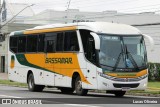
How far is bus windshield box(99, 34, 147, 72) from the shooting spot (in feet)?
75.7

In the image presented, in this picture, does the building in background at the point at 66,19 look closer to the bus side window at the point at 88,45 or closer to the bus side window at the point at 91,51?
the bus side window at the point at 88,45

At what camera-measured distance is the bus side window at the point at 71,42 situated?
24.8 metres

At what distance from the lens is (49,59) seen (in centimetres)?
2734

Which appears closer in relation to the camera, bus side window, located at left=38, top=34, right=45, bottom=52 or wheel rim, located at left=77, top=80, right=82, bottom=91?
wheel rim, located at left=77, top=80, right=82, bottom=91

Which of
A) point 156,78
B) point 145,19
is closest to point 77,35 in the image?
point 156,78

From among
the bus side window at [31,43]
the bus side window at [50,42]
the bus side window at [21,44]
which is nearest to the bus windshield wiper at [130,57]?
the bus side window at [50,42]

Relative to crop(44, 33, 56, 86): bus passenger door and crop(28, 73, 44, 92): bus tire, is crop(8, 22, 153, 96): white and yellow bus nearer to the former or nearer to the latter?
crop(44, 33, 56, 86): bus passenger door

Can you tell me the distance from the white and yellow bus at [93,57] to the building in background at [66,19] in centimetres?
3621

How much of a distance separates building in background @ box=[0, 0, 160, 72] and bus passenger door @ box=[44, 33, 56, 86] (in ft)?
117

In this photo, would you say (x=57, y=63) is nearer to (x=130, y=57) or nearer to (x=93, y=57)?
(x=93, y=57)

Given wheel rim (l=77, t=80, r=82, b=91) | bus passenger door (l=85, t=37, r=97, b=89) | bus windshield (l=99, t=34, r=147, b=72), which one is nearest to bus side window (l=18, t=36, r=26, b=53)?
wheel rim (l=77, t=80, r=82, b=91)

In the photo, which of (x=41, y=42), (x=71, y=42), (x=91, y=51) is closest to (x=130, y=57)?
(x=91, y=51)

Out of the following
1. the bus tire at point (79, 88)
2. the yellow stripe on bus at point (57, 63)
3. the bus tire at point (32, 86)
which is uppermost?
the yellow stripe on bus at point (57, 63)

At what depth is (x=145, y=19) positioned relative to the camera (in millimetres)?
67188
